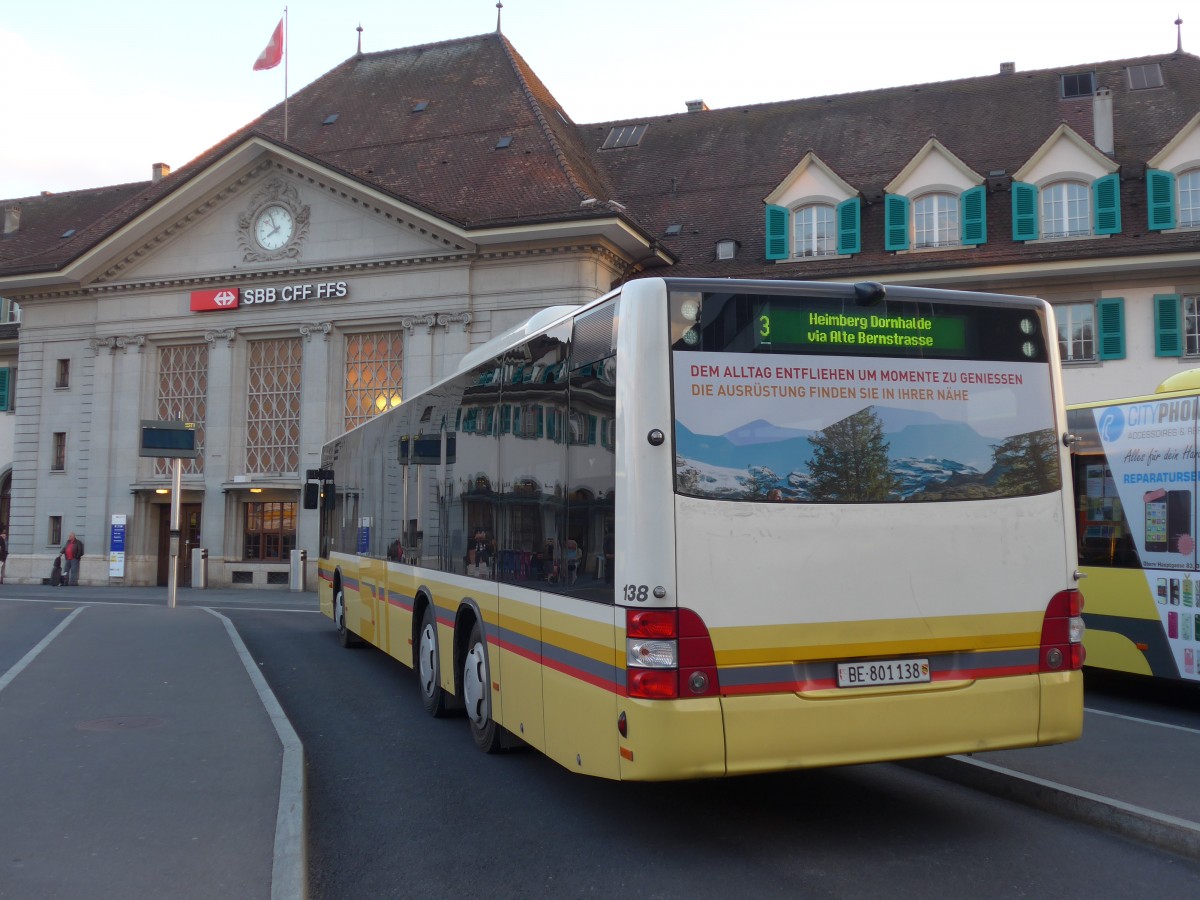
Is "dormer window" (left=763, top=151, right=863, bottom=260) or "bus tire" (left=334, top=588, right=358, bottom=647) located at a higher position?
"dormer window" (left=763, top=151, right=863, bottom=260)

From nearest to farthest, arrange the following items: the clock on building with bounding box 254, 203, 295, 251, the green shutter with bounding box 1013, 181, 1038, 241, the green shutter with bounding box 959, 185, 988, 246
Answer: the green shutter with bounding box 1013, 181, 1038, 241, the green shutter with bounding box 959, 185, 988, 246, the clock on building with bounding box 254, 203, 295, 251

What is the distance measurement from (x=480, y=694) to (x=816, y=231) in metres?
24.4

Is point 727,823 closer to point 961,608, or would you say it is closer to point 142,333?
point 961,608

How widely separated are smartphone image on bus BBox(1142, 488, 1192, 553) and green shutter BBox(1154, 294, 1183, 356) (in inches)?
700

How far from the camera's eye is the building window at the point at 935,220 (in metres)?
29.5

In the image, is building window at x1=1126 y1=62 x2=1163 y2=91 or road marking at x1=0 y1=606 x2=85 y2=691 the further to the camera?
building window at x1=1126 y1=62 x2=1163 y2=91

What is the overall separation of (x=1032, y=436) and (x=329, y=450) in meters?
13.0

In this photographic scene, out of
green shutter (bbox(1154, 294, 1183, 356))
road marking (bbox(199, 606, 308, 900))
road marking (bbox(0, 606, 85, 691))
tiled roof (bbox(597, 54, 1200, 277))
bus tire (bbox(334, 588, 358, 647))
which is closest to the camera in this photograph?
road marking (bbox(199, 606, 308, 900))

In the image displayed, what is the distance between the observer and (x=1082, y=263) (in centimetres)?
2692

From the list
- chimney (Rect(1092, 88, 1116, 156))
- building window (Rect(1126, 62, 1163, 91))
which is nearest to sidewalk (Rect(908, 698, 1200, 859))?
chimney (Rect(1092, 88, 1116, 156))

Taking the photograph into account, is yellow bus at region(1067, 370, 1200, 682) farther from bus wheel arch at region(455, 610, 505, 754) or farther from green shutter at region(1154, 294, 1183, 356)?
green shutter at region(1154, 294, 1183, 356)

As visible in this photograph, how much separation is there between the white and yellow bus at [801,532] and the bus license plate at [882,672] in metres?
0.01

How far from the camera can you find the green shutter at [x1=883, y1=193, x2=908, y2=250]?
96.8 feet

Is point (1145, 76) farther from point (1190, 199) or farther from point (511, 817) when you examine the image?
point (511, 817)
